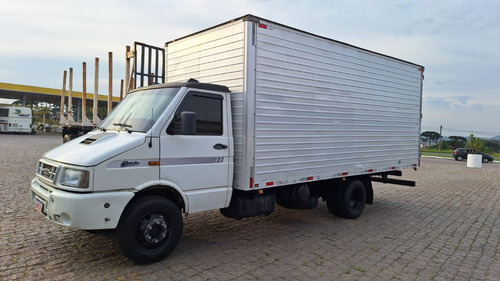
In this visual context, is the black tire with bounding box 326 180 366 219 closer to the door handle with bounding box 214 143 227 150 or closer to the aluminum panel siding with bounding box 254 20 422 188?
the aluminum panel siding with bounding box 254 20 422 188

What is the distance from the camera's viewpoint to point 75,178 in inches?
155

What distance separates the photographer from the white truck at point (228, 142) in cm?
411

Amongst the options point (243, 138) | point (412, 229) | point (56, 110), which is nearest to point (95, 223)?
point (243, 138)

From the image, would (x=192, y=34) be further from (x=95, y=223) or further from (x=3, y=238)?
(x=3, y=238)

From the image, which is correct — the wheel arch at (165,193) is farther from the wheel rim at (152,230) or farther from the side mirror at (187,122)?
the side mirror at (187,122)

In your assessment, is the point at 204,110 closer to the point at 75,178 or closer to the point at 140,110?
the point at 140,110

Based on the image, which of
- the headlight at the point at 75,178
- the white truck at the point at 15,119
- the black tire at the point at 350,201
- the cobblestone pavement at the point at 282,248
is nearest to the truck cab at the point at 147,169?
the headlight at the point at 75,178

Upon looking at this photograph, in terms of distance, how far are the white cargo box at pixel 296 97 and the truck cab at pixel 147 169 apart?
0.41 m

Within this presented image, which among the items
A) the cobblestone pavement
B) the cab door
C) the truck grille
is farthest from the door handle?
the truck grille

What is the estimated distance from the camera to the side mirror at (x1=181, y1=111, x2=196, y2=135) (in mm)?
4383

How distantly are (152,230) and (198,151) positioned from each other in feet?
3.82

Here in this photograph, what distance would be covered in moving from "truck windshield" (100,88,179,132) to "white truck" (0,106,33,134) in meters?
35.8

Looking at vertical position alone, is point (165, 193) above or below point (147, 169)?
below

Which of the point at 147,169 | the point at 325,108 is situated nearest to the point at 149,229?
the point at 147,169
